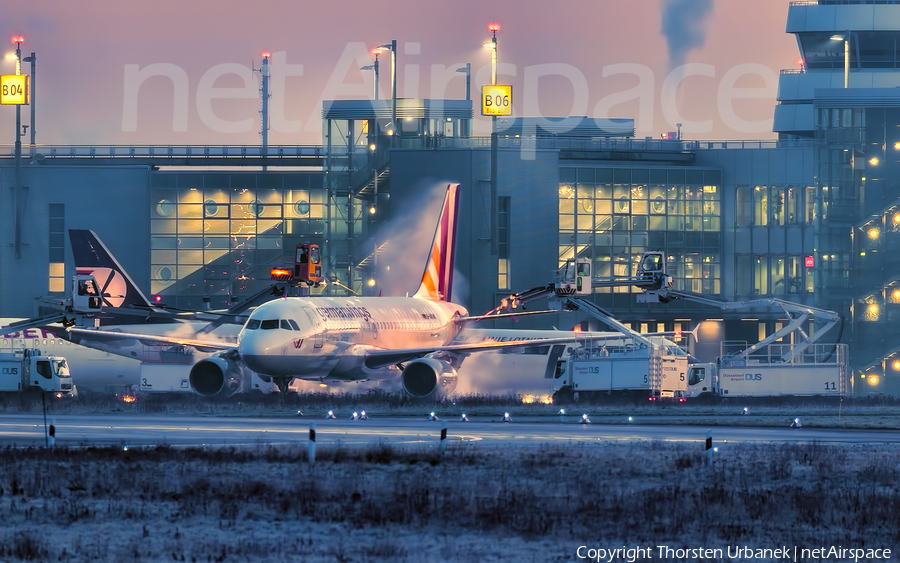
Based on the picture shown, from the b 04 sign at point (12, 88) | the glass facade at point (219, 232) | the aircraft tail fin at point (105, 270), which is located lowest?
the aircraft tail fin at point (105, 270)

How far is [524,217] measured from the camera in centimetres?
9531

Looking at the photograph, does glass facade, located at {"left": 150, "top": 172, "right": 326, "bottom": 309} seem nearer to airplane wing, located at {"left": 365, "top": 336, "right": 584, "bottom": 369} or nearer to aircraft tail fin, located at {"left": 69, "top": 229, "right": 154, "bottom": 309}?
aircraft tail fin, located at {"left": 69, "top": 229, "right": 154, "bottom": 309}

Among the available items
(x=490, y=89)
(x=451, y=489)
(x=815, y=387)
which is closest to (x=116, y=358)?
(x=490, y=89)

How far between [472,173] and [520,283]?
8.71 metres

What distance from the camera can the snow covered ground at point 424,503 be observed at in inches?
841

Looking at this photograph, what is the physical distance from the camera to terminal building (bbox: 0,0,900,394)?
90812mm

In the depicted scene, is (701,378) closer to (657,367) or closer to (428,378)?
(657,367)

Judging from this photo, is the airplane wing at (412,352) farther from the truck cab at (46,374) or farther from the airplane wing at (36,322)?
the truck cab at (46,374)

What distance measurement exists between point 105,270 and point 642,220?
150 ft

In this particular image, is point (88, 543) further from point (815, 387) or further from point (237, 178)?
point (237, 178)

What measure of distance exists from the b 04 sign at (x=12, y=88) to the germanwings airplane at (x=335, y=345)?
114 feet

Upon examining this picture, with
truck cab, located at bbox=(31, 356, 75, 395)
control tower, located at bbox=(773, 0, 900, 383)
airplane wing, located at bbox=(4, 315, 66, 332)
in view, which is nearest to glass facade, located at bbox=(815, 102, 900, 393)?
control tower, located at bbox=(773, 0, 900, 383)

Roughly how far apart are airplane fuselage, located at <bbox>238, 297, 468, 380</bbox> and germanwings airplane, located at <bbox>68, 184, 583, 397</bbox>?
0.13 ft

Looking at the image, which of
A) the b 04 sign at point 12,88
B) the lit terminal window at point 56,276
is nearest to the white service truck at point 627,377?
the b 04 sign at point 12,88
